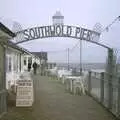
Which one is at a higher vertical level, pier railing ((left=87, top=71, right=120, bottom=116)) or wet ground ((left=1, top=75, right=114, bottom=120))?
pier railing ((left=87, top=71, right=120, bottom=116))

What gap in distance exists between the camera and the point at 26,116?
10742 mm

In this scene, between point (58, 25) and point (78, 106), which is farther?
point (58, 25)

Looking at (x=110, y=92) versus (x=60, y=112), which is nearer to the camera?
(x=60, y=112)

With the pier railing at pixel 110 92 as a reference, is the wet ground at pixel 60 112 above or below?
below

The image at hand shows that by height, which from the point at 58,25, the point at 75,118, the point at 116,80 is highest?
the point at 58,25

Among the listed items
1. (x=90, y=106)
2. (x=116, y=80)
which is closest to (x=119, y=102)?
(x=116, y=80)

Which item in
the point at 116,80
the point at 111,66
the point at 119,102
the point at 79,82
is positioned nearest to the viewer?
the point at 119,102

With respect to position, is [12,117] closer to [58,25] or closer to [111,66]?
[111,66]

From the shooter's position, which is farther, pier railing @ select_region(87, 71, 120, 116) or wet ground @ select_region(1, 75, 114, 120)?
pier railing @ select_region(87, 71, 120, 116)

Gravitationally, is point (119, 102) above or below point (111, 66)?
below

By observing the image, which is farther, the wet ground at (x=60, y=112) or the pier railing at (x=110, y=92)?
the pier railing at (x=110, y=92)

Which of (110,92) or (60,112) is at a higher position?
(110,92)

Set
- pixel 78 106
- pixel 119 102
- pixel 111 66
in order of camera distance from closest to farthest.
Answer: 1. pixel 119 102
2. pixel 111 66
3. pixel 78 106

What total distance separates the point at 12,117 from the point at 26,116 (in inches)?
18.6
